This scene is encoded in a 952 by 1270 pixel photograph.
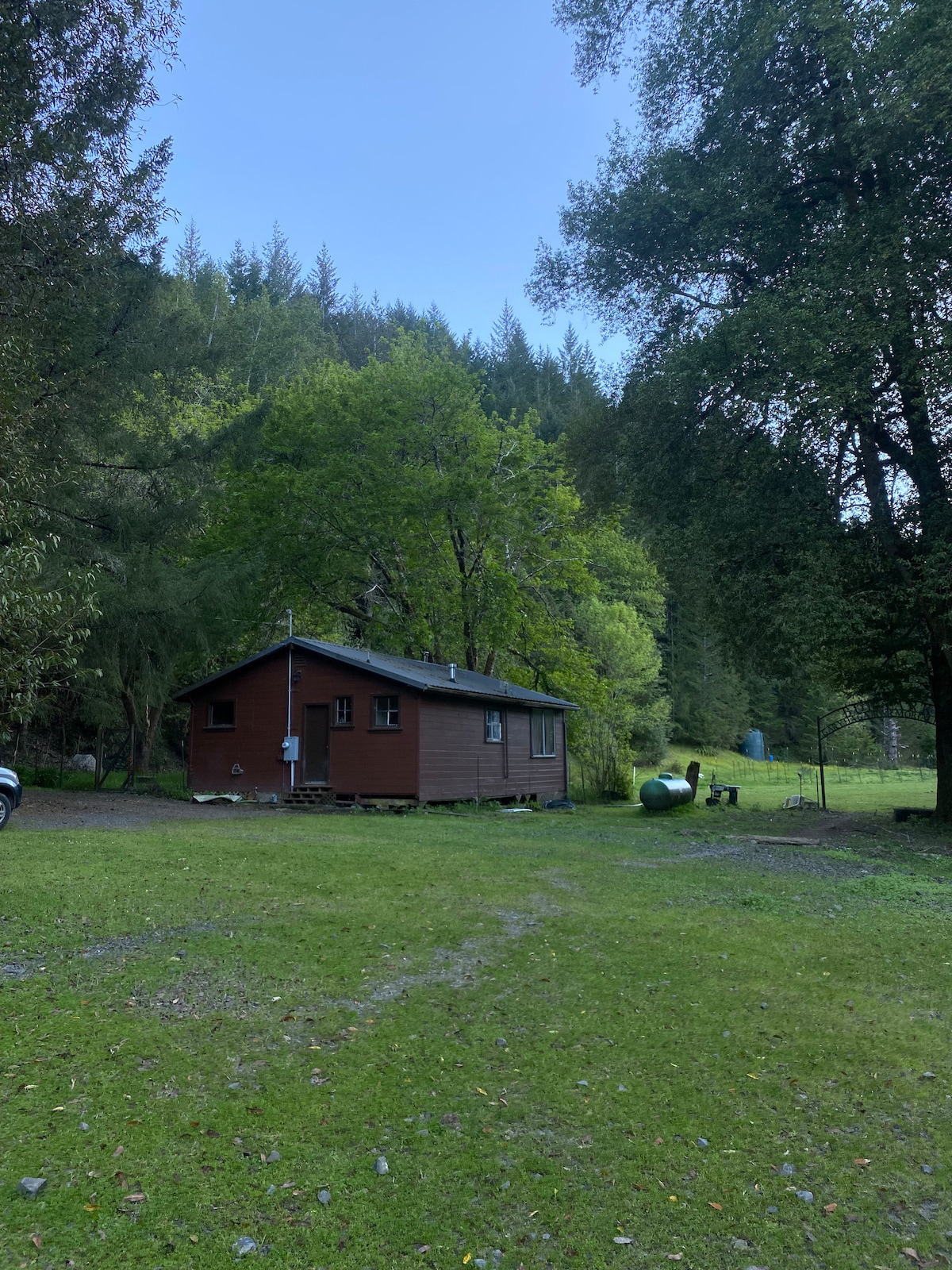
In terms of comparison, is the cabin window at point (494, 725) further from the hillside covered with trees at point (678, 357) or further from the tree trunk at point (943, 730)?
the tree trunk at point (943, 730)

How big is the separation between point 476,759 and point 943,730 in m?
11.0

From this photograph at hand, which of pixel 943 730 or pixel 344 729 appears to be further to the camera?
pixel 344 729

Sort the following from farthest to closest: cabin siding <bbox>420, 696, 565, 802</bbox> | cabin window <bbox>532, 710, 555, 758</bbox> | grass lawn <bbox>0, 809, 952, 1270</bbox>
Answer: cabin window <bbox>532, 710, 555, 758</bbox> < cabin siding <bbox>420, 696, 565, 802</bbox> < grass lawn <bbox>0, 809, 952, 1270</bbox>

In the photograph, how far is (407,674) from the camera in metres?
20.3

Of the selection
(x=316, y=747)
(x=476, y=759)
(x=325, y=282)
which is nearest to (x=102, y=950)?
(x=316, y=747)

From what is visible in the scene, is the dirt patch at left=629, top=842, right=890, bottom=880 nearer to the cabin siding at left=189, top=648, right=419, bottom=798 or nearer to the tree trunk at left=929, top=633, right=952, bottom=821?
the tree trunk at left=929, top=633, right=952, bottom=821

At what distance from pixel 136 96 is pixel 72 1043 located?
13150mm

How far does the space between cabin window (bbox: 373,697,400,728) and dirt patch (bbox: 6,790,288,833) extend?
3.05 meters

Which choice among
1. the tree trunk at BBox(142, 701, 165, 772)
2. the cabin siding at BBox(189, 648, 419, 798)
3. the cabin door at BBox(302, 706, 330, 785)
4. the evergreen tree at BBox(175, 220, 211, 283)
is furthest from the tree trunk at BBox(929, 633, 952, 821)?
the evergreen tree at BBox(175, 220, 211, 283)

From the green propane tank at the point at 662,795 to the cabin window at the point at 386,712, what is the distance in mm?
6511

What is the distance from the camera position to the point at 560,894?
9102 mm

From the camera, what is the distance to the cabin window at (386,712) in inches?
798

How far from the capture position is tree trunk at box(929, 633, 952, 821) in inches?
677

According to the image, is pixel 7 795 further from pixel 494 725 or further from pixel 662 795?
pixel 662 795
